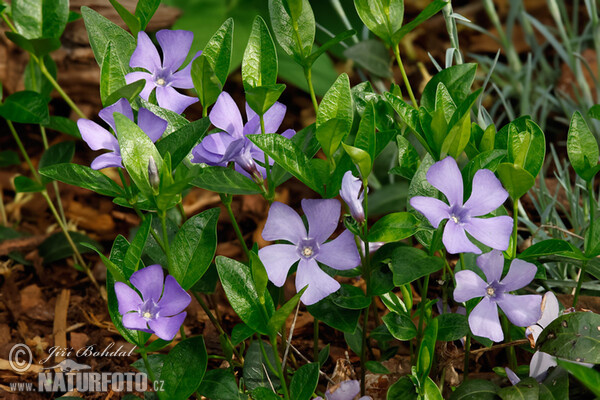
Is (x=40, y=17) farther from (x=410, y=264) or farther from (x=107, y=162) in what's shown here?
(x=410, y=264)

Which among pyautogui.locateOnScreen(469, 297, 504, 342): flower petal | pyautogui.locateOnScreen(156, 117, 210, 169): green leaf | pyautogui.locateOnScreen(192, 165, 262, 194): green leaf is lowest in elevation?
pyautogui.locateOnScreen(469, 297, 504, 342): flower petal

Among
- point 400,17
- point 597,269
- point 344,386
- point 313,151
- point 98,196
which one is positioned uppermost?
point 400,17

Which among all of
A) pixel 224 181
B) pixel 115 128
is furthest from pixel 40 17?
pixel 224 181

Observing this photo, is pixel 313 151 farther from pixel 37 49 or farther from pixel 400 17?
pixel 37 49

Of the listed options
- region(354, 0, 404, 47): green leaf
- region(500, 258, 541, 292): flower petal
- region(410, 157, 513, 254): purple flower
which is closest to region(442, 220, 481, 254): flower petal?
region(410, 157, 513, 254): purple flower

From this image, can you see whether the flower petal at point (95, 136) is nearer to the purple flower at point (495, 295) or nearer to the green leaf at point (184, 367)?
the green leaf at point (184, 367)

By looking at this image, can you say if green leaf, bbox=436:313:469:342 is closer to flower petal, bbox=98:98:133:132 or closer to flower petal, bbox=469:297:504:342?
flower petal, bbox=469:297:504:342

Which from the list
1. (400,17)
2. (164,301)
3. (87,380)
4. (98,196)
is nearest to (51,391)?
(87,380)
